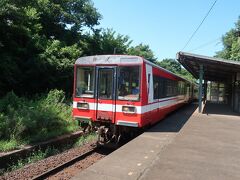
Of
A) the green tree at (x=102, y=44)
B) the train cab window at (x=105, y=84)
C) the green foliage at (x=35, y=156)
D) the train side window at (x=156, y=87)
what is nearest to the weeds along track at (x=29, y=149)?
the green foliage at (x=35, y=156)

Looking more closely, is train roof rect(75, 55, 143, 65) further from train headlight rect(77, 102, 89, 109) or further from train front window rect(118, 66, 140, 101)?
train headlight rect(77, 102, 89, 109)

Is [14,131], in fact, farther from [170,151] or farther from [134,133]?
[170,151]

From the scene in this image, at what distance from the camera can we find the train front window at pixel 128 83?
9.19 m

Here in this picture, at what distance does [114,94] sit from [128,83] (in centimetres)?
57

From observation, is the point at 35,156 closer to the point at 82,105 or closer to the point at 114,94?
the point at 82,105

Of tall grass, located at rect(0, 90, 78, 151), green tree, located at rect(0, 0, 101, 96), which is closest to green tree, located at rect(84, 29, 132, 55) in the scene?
green tree, located at rect(0, 0, 101, 96)

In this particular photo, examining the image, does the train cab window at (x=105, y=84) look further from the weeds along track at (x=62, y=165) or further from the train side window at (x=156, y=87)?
the train side window at (x=156, y=87)

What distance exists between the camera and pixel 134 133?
10.4 metres

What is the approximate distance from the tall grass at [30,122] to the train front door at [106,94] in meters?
2.09

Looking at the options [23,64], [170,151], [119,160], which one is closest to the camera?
[119,160]

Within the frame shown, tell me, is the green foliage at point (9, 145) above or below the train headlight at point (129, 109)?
below

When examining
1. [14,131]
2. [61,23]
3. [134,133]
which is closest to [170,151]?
[134,133]

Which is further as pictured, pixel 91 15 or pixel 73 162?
pixel 91 15

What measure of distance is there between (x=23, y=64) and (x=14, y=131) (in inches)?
365
